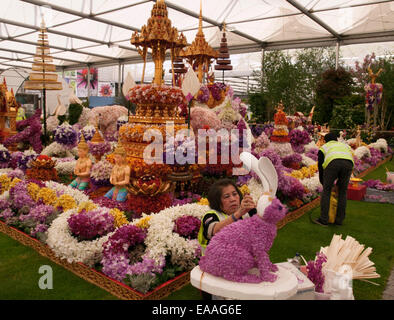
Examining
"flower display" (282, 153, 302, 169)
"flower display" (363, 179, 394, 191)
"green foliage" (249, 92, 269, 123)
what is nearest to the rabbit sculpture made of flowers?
"flower display" (282, 153, 302, 169)

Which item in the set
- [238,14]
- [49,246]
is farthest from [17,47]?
[49,246]

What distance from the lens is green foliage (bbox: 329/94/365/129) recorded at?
18519 millimetres

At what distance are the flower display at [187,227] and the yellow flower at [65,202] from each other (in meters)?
1.67

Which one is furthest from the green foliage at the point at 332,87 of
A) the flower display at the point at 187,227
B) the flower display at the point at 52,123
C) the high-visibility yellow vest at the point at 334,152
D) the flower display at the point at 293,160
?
the flower display at the point at 187,227

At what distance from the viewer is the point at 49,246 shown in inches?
159

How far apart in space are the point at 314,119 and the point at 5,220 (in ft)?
64.6

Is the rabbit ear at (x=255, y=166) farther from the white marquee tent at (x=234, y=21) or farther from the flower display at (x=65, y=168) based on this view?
the white marquee tent at (x=234, y=21)

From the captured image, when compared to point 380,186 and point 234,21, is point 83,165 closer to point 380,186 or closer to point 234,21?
point 380,186

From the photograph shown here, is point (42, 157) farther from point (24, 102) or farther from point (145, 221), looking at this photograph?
point (24, 102)

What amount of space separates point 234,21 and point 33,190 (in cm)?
1721

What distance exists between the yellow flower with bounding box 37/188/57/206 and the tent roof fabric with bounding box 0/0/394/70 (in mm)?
13656

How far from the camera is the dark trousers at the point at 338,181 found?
207 inches

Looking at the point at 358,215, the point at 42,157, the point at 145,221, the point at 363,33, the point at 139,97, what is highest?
the point at 363,33

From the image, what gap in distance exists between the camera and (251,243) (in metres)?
2.49
